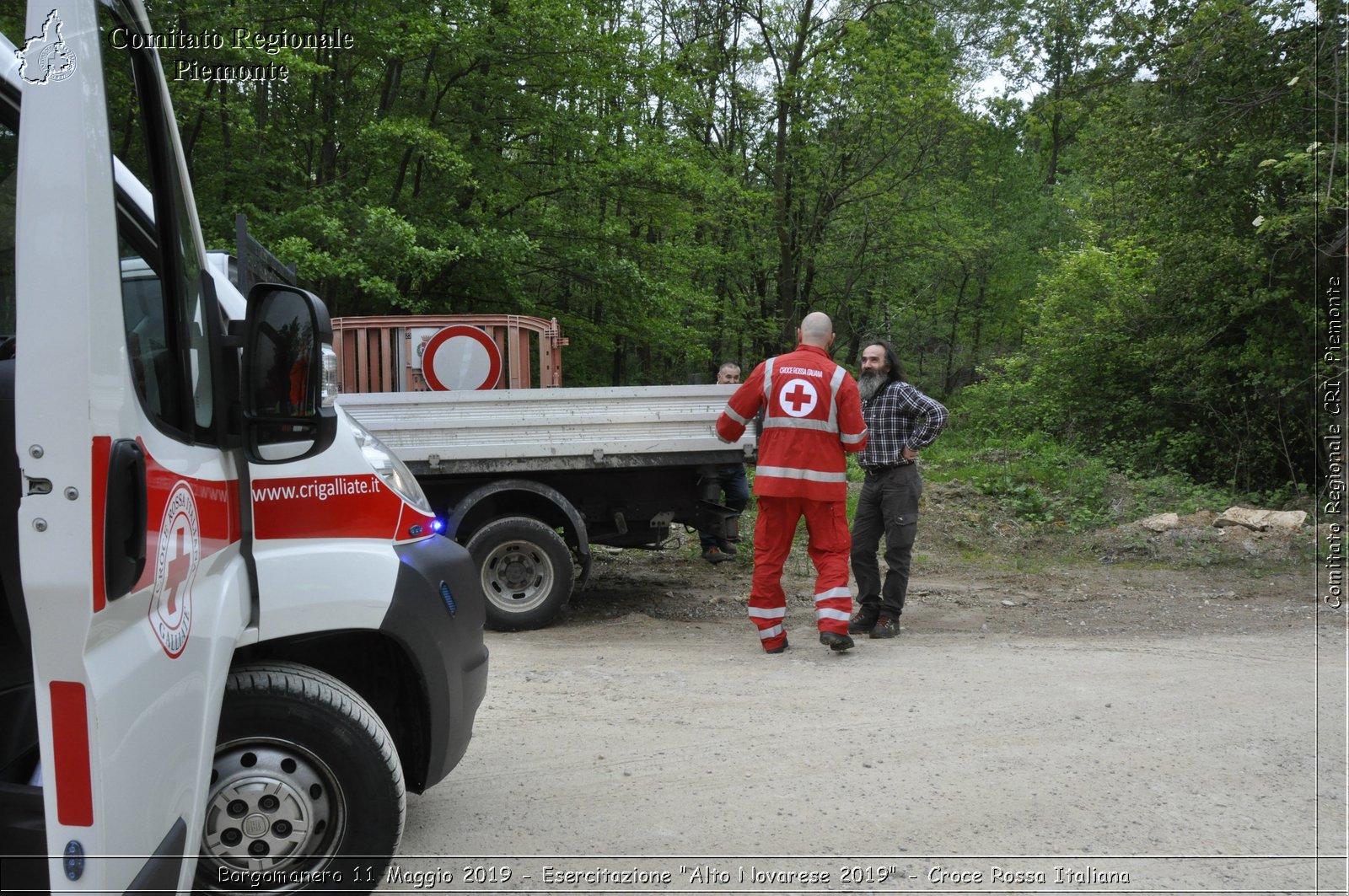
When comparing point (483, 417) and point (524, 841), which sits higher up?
point (483, 417)

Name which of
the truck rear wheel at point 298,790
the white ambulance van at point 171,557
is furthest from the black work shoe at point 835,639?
the truck rear wheel at point 298,790

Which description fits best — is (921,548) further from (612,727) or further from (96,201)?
(96,201)

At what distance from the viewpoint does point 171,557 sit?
7.18ft

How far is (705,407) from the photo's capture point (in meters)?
7.39

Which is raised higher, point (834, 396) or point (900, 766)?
point (834, 396)

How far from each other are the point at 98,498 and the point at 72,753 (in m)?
0.46

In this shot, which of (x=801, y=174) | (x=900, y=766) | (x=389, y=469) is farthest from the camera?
(x=801, y=174)

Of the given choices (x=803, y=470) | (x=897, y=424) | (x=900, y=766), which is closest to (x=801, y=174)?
(x=897, y=424)

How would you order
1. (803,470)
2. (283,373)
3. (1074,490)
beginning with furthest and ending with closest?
1. (1074,490)
2. (803,470)
3. (283,373)

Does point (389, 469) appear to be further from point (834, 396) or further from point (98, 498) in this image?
point (834, 396)

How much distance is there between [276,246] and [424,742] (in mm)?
9209

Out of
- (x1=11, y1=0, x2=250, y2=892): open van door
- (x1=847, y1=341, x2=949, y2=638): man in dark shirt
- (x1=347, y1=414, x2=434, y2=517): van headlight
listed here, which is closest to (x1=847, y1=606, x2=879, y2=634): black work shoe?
(x1=847, y1=341, x2=949, y2=638): man in dark shirt

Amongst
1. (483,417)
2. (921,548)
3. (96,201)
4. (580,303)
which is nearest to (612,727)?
(483,417)

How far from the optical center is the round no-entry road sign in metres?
7.82
